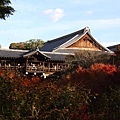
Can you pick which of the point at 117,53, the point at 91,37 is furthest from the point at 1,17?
the point at 91,37

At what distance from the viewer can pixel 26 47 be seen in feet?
207

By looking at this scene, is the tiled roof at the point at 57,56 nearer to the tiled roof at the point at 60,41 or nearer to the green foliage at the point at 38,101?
the tiled roof at the point at 60,41

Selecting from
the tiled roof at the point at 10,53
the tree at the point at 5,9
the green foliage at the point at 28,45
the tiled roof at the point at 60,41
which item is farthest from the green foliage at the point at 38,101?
the green foliage at the point at 28,45

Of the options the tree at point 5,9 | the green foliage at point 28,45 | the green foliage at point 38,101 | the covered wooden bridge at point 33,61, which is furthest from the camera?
the green foliage at point 28,45

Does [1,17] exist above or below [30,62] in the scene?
above

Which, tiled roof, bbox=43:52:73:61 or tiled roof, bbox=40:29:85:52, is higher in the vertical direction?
tiled roof, bbox=40:29:85:52

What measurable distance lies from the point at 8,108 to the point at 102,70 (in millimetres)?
10686

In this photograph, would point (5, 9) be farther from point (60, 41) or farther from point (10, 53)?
point (60, 41)

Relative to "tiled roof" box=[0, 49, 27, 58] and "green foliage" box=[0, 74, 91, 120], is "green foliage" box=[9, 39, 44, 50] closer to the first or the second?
"tiled roof" box=[0, 49, 27, 58]

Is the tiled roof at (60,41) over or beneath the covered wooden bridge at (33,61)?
over

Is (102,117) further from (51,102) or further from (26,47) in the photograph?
(26,47)

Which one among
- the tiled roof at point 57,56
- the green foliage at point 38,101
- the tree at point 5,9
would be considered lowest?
the green foliage at point 38,101

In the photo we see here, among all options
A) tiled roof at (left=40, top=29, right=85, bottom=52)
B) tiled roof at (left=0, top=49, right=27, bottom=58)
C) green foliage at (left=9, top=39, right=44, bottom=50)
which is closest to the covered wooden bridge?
tiled roof at (left=0, top=49, right=27, bottom=58)

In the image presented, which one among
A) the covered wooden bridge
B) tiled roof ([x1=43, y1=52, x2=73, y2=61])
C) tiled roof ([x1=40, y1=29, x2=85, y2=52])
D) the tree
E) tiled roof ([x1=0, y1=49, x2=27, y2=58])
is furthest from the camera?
tiled roof ([x1=40, y1=29, x2=85, y2=52])
